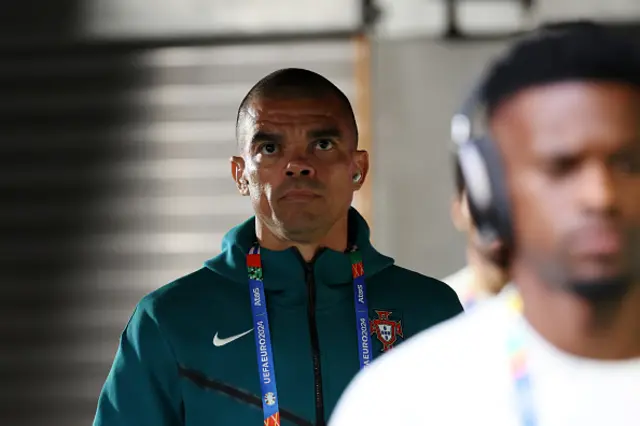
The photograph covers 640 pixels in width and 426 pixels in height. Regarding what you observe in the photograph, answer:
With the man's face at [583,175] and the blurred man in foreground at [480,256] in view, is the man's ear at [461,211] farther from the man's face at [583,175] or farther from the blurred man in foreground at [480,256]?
the man's face at [583,175]

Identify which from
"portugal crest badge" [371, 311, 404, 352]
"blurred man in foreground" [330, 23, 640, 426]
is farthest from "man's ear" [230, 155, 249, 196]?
"blurred man in foreground" [330, 23, 640, 426]

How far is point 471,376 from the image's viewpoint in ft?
2.54

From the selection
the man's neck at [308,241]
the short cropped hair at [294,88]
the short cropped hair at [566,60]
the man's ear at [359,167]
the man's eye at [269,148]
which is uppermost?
the short cropped hair at [566,60]

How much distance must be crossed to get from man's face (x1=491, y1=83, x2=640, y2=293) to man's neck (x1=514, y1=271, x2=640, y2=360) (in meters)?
0.02

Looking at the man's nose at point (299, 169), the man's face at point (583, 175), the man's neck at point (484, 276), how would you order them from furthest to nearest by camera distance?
the man's nose at point (299, 169)
the man's neck at point (484, 276)
the man's face at point (583, 175)

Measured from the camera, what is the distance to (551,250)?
723 mm

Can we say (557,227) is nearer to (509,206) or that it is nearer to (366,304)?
(509,206)

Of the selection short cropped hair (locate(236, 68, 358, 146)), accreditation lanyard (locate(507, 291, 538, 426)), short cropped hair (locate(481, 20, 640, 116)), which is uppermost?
short cropped hair (locate(481, 20, 640, 116))

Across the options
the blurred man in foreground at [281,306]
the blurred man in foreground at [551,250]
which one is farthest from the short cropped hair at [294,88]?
the blurred man in foreground at [551,250]

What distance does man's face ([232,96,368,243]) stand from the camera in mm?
1077

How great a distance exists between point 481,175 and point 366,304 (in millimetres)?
437

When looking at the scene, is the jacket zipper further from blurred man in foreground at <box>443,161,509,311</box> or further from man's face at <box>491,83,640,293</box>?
man's face at <box>491,83,640,293</box>

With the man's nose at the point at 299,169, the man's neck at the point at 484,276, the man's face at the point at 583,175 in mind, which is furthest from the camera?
the man's nose at the point at 299,169

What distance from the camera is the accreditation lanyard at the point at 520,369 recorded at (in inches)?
29.3
